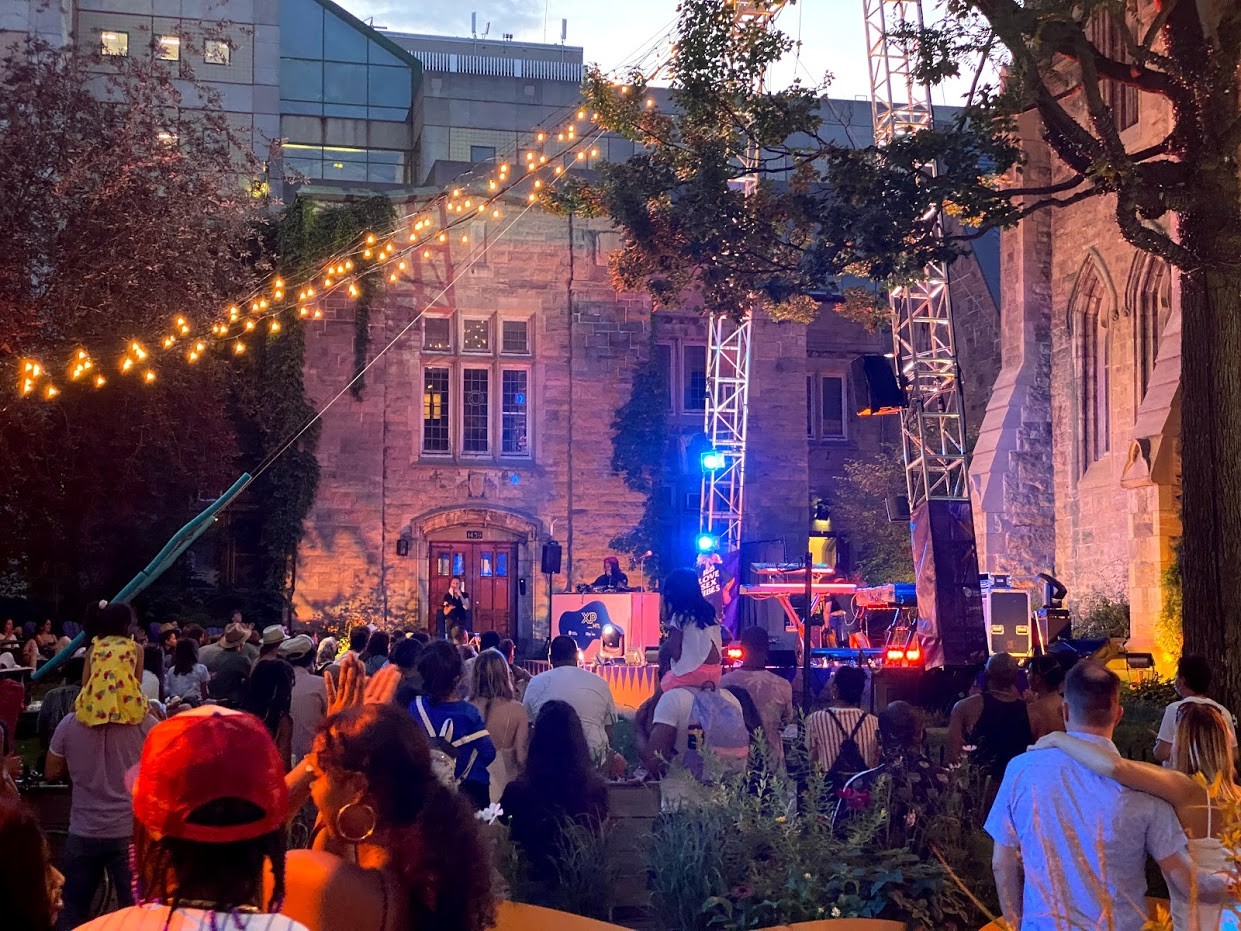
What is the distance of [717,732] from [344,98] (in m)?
37.2

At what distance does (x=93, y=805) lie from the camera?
575cm

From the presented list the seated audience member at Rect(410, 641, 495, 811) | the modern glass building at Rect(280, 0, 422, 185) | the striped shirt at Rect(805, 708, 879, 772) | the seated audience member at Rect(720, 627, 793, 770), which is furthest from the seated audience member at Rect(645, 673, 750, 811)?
the modern glass building at Rect(280, 0, 422, 185)

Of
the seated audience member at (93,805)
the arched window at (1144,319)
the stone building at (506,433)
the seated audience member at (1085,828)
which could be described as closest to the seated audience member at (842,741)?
the seated audience member at (1085,828)

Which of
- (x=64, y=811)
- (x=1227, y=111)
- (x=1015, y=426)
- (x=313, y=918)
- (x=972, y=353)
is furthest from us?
(x=972, y=353)

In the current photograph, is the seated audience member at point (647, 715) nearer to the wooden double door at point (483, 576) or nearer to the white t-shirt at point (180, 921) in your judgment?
the white t-shirt at point (180, 921)

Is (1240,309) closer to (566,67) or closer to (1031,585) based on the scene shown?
(1031,585)

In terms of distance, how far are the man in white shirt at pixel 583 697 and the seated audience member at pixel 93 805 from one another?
224 cm

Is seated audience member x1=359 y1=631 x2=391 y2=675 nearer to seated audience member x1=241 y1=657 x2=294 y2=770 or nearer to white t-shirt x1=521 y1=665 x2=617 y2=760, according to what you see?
seated audience member x1=241 y1=657 x2=294 y2=770

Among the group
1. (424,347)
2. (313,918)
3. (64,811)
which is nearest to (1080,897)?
(313,918)

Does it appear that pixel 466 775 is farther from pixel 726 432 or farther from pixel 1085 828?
pixel 726 432

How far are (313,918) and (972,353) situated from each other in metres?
27.2

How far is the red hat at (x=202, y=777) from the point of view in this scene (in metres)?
2.26

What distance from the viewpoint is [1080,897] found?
395cm

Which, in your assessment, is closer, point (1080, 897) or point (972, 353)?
point (1080, 897)
